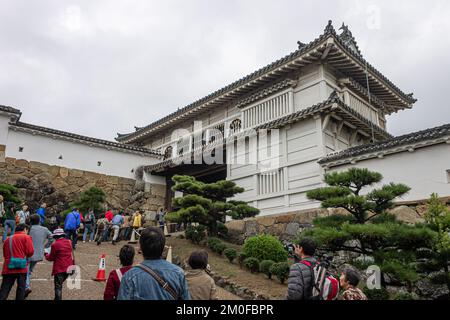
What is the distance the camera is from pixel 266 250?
9844 mm

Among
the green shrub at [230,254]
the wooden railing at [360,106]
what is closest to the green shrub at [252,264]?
the green shrub at [230,254]

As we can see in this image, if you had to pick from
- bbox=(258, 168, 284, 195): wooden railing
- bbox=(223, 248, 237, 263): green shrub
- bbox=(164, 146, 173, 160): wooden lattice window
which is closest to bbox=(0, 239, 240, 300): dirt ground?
bbox=(223, 248, 237, 263): green shrub

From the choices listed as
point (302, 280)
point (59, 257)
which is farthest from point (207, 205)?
point (302, 280)

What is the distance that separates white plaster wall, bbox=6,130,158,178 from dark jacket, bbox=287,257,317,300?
17.3m

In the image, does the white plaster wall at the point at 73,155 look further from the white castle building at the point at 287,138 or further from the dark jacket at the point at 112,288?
the dark jacket at the point at 112,288

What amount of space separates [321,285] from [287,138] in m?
11.0

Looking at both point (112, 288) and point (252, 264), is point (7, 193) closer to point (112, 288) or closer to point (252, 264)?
point (252, 264)

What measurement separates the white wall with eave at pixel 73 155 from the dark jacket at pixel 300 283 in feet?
56.9

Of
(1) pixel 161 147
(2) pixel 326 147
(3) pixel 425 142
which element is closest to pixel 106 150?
(1) pixel 161 147

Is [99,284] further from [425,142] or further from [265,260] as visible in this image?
[425,142]

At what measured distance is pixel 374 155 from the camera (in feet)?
36.6

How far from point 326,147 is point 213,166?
6878 mm

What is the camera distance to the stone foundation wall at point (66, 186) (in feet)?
55.1

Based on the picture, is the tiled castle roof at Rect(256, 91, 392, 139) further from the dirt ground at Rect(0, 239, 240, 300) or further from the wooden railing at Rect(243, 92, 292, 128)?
the dirt ground at Rect(0, 239, 240, 300)
